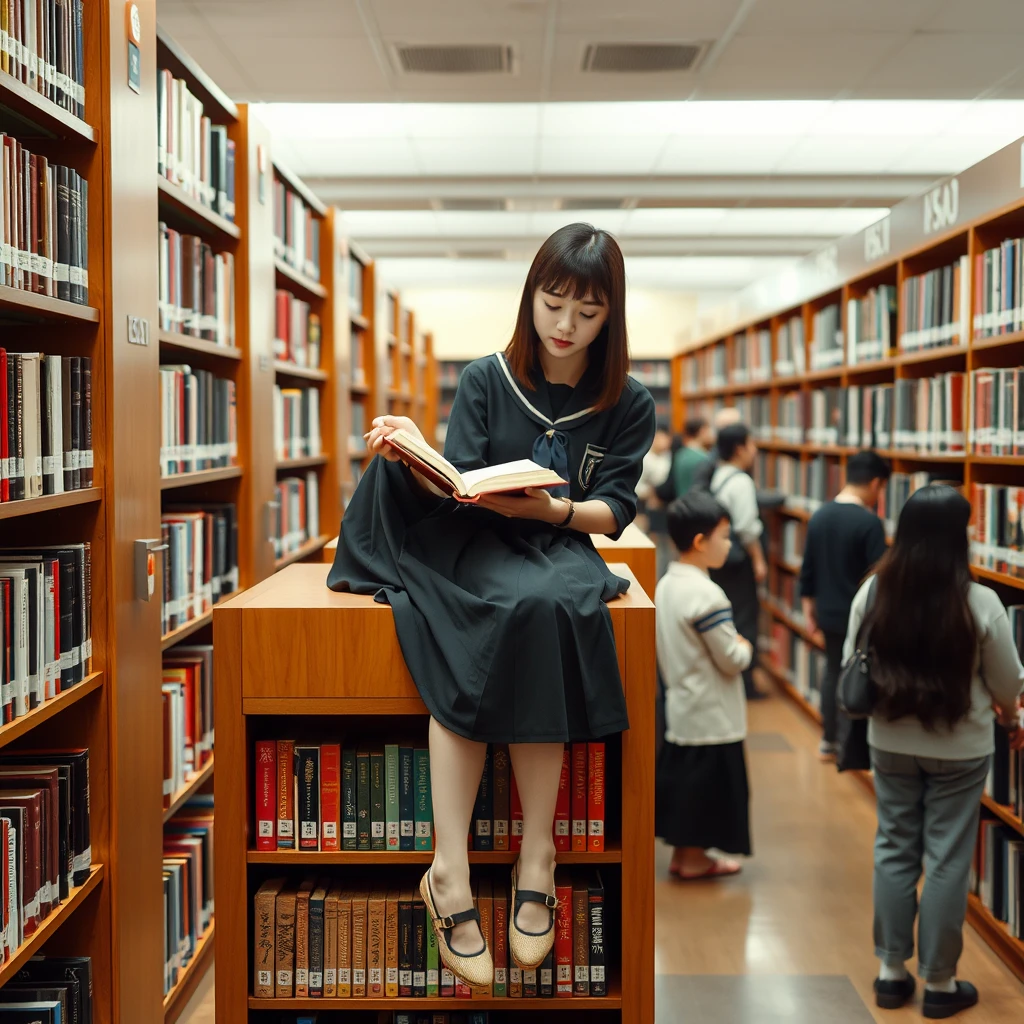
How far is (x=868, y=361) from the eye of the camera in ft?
15.5

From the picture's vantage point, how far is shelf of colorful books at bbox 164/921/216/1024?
2.69m

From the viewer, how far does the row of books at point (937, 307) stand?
3523 mm

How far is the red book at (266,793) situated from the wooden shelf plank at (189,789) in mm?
813

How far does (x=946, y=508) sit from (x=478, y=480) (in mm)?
1353

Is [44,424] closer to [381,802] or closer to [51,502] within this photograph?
[51,502]

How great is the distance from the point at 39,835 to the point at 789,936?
2.22m

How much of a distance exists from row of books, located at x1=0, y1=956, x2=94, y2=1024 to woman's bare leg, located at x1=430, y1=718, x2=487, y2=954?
0.83m

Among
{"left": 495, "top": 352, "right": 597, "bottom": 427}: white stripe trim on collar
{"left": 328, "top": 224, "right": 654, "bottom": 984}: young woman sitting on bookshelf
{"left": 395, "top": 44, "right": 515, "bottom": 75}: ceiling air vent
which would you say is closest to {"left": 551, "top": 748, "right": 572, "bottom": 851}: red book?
{"left": 328, "top": 224, "right": 654, "bottom": 984}: young woman sitting on bookshelf

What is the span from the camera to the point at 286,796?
1.96 m

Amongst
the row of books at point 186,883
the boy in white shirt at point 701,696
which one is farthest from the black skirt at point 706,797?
the row of books at point 186,883

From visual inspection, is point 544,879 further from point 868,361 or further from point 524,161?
point 524,161

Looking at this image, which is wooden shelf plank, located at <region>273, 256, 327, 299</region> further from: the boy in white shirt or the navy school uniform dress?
the navy school uniform dress

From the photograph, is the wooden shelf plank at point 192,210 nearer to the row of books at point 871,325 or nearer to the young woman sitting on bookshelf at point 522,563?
the young woman sitting on bookshelf at point 522,563

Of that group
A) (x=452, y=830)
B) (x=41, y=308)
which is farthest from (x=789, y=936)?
(x=41, y=308)
